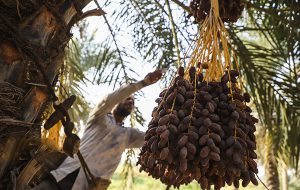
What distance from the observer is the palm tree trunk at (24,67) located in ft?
4.51

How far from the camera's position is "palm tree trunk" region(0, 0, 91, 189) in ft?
4.51

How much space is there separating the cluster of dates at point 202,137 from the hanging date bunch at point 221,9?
2.27 feet

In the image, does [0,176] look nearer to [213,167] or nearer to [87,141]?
[213,167]

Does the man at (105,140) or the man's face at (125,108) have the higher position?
the man's face at (125,108)

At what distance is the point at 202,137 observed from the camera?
1268 mm

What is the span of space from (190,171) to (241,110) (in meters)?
0.22

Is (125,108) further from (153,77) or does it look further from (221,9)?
(221,9)

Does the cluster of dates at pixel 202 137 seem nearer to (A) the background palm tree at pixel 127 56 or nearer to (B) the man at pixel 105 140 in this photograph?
(A) the background palm tree at pixel 127 56

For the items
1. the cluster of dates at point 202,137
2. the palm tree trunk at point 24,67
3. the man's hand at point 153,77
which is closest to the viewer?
the cluster of dates at point 202,137

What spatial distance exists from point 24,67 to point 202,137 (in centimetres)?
54

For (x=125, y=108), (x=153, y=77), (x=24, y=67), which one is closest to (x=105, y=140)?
(x=125, y=108)

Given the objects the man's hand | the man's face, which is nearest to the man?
the man's face

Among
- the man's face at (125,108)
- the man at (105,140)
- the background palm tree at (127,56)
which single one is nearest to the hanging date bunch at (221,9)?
the background palm tree at (127,56)

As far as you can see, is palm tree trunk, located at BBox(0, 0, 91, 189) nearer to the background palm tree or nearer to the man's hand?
the background palm tree
